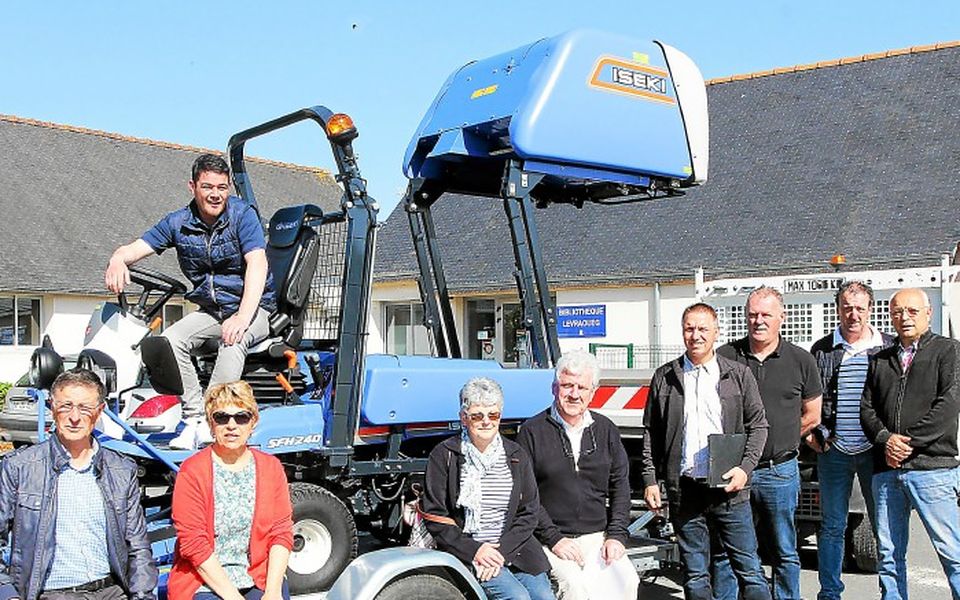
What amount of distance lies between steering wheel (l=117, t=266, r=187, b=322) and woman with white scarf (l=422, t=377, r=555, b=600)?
7.15ft

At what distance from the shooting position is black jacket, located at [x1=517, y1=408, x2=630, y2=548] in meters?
5.12

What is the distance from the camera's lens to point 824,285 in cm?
914

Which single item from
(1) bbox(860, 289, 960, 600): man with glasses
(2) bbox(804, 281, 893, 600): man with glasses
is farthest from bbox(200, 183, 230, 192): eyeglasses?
(1) bbox(860, 289, 960, 600): man with glasses

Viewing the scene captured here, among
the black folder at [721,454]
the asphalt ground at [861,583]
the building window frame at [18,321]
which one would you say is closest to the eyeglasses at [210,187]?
the black folder at [721,454]

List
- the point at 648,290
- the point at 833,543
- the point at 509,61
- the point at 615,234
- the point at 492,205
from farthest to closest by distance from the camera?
the point at 492,205
the point at 615,234
the point at 648,290
the point at 509,61
the point at 833,543

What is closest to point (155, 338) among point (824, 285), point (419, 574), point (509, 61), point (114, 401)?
point (114, 401)

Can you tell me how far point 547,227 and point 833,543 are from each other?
1821 centimetres

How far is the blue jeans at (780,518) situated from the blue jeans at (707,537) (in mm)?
173

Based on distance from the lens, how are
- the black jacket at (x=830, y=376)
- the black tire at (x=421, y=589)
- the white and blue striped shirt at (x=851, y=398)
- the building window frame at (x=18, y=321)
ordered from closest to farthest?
the black tire at (x=421, y=589)
the white and blue striped shirt at (x=851, y=398)
the black jacket at (x=830, y=376)
the building window frame at (x=18, y=321)

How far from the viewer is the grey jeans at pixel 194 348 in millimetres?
5652

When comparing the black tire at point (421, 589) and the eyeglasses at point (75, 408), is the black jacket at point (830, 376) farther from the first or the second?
the eyeglasses at point (75, 408)

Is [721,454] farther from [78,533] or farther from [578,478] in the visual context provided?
[78,533]

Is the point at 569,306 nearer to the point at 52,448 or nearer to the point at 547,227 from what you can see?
the point at 547,227

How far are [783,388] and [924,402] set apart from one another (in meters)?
0.72
